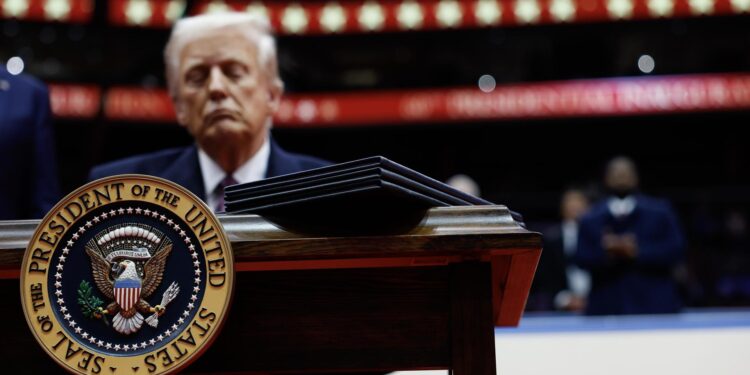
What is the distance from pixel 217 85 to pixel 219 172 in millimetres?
196

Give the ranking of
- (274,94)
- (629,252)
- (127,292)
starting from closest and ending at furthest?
(127,292)
(274,94)
(629,252)

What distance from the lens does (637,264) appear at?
3.77 metres

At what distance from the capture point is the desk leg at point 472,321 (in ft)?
2.55

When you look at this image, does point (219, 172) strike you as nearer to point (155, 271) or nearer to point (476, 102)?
point (155, 271)

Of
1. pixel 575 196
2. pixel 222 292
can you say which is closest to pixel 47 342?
pixel 222 292

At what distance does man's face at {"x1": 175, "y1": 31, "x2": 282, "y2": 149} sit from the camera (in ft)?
5.00

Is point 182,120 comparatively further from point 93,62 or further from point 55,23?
point 93,62

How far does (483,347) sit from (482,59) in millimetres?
8397

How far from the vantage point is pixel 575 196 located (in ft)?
18.6

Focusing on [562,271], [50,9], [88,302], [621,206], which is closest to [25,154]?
[88,302]

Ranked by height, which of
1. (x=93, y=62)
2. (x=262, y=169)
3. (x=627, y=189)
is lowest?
(x=262, y=169)

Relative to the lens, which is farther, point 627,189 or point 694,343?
point 627,189

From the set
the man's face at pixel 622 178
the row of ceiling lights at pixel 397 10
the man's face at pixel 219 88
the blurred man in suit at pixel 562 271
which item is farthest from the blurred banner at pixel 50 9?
the man's face at pixel 219 88

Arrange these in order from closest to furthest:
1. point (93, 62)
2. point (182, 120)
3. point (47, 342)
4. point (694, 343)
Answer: point (47, 342), point (182, 120), point (694, 343), point (93, 62)
